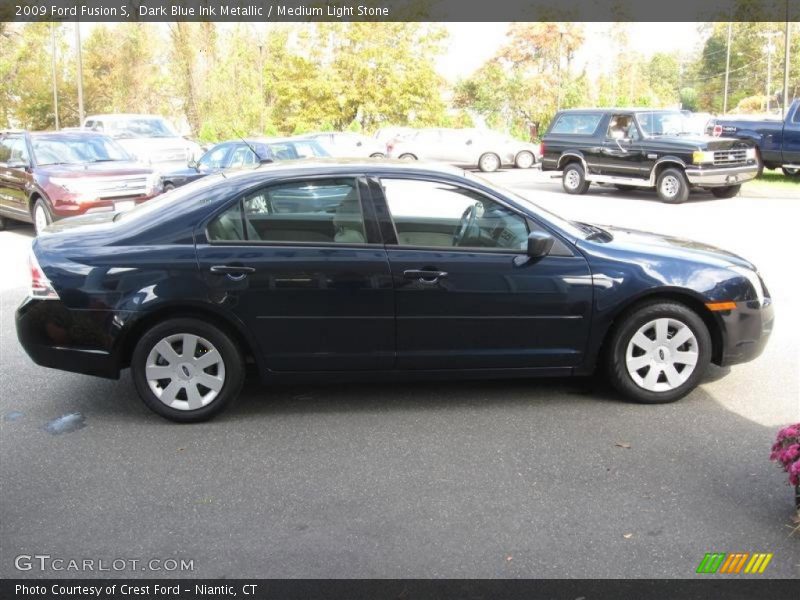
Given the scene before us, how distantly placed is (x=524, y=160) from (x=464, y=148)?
277cm

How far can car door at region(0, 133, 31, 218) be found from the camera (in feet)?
45.4

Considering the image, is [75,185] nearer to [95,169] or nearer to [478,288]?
[95,169]

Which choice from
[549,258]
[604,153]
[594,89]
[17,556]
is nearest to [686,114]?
[604,153]

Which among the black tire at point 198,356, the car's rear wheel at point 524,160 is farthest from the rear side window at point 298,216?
the car's rear wheel at point 524,160

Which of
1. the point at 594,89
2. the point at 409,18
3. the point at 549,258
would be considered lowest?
the point at 549,258

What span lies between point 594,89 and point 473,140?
22.3m

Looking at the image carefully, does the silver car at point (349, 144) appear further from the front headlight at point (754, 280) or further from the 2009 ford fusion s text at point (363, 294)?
the front headlight at point (754, 280)

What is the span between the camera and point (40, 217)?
535 inches

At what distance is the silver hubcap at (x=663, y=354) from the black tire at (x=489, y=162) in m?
27.0

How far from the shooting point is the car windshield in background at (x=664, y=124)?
1912cm

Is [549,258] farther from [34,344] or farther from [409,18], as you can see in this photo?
[409,18]

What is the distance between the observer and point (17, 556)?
3648 mm

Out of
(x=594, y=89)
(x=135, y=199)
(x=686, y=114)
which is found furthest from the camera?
(x=594, y=89)
